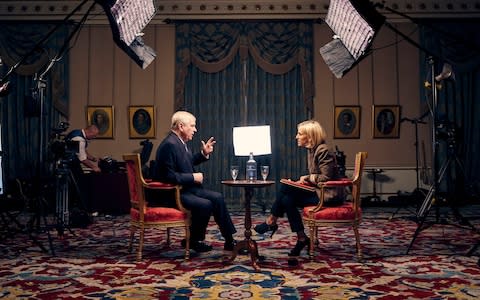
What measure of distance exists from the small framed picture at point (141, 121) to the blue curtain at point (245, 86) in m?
0.69

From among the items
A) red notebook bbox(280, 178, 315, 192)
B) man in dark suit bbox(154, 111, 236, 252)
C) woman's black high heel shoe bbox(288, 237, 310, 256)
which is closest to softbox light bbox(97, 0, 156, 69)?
man in dark suit bbox(154, 111, 236, 252)

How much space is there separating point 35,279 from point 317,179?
7.69ft

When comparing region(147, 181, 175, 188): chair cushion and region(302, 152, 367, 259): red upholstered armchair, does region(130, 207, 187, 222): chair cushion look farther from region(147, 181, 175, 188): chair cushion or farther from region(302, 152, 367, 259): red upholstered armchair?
region(302, 152, 367, 259): red upholstered armchair

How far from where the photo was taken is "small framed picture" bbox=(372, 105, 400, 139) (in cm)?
902

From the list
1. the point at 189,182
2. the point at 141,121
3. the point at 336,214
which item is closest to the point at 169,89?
the point at 141,121

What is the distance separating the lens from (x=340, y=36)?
11.1ft

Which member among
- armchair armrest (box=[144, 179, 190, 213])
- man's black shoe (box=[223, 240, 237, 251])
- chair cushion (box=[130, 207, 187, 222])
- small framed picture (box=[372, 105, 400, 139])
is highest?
small framed picture (box=[372, 105, 400, 139])

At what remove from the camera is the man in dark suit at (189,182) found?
156 inches

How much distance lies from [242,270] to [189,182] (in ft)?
3.23

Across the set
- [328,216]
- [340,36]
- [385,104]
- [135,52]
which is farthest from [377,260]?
[385,104]

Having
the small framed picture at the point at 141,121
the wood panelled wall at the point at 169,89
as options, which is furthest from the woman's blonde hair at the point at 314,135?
the small framed picture at the point at 141,121

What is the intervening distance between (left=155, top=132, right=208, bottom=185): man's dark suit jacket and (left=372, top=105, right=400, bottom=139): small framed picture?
5856 millimetres

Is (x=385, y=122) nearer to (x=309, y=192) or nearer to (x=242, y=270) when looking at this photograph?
(x=309, y=192)

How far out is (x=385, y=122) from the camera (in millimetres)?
9016
